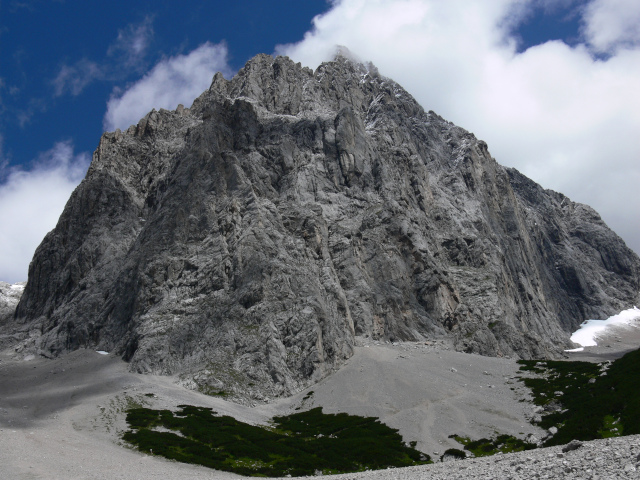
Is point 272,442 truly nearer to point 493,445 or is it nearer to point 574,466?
point 493,445

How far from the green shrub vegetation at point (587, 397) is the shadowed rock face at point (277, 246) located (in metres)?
25.7

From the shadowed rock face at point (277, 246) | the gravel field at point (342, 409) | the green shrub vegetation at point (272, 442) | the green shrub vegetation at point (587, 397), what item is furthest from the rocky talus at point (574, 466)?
the shadowed rock face at point (277, 246)

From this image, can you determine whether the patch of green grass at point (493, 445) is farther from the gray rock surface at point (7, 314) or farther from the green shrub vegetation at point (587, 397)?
the gray rock surface at point (7, 314)

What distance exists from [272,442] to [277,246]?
192 ft

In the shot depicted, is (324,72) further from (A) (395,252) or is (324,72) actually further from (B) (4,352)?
(B) (4,352)

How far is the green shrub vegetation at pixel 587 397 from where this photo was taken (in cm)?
4972

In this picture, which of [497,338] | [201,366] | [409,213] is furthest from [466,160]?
[201,366]

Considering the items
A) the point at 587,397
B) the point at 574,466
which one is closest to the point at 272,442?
the point at 574,466

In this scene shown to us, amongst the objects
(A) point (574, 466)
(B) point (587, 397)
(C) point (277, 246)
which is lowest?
(A) point (574, 466)

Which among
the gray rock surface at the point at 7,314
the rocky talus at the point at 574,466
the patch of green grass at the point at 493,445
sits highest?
the gray rock surface at the point at 7,314

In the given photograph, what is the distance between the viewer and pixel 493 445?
57500mm

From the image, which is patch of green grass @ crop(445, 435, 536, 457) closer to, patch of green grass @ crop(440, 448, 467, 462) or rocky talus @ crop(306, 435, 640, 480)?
patch of green grass @ crop(440, 448, 467, 462)

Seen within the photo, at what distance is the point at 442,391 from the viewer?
81562mm

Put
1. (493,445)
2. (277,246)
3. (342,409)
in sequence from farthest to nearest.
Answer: (277,246)
(342,409)
(493,445)
